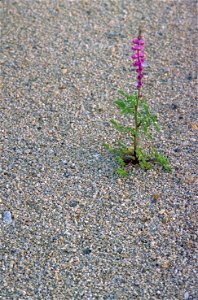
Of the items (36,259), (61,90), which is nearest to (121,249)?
(36,259)

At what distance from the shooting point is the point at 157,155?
3.34 metres

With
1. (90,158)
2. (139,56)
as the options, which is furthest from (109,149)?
(139,56)

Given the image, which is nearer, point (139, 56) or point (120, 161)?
point (139, 56)

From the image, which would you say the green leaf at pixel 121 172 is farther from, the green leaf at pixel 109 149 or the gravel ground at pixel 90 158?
the green leaf at pixel 109 149

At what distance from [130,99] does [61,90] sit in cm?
93

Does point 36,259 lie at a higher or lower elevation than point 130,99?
lower

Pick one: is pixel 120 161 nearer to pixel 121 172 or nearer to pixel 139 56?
pixel 121 172

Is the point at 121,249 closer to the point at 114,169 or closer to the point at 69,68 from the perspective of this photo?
the point at 114,169

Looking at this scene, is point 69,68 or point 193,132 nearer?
point 193,132

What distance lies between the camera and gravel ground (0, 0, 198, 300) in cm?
281

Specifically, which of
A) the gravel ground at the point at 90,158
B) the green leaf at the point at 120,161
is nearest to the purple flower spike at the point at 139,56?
the green leaf at the point at 120,161

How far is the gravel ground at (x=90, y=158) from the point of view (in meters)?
2.81

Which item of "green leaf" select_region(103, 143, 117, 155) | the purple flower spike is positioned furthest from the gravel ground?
the purple flower spike

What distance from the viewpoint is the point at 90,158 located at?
3.44 metres
